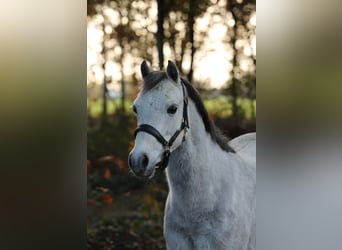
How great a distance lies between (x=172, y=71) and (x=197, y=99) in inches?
8.0

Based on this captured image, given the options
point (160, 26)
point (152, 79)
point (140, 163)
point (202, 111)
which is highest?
point (160, 26)

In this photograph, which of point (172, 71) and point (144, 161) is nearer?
point (144, 161)

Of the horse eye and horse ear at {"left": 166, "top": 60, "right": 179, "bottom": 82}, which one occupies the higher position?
horse ear at {"left": 166, "top": 60, "right": 179, "bottom": 82}

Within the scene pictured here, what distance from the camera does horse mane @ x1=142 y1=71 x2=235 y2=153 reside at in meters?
2.71

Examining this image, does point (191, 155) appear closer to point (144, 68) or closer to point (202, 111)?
point (202, 111)

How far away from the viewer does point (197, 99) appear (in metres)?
2.80

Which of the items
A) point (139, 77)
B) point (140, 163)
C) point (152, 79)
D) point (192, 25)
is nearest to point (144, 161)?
point (140, 163)

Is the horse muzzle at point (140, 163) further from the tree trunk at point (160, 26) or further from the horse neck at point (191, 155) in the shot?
the tree trunk at point (160, 26)

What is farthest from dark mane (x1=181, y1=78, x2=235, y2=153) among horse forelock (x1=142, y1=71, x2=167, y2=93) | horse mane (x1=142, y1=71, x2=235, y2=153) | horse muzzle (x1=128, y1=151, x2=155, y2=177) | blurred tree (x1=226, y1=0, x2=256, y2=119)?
horse muzzle (x1=128, y1=151, x2=155, y2=177)

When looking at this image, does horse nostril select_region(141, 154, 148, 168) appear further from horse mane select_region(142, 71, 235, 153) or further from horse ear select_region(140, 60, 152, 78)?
horse ear select_region(140, 60, 152, 78)

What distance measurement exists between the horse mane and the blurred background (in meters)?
0.15

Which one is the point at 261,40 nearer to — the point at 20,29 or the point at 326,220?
the point at 326,220

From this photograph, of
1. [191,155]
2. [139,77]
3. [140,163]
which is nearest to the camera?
[140,163]

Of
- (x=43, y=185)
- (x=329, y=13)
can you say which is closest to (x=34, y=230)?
(x=43, y=185)
